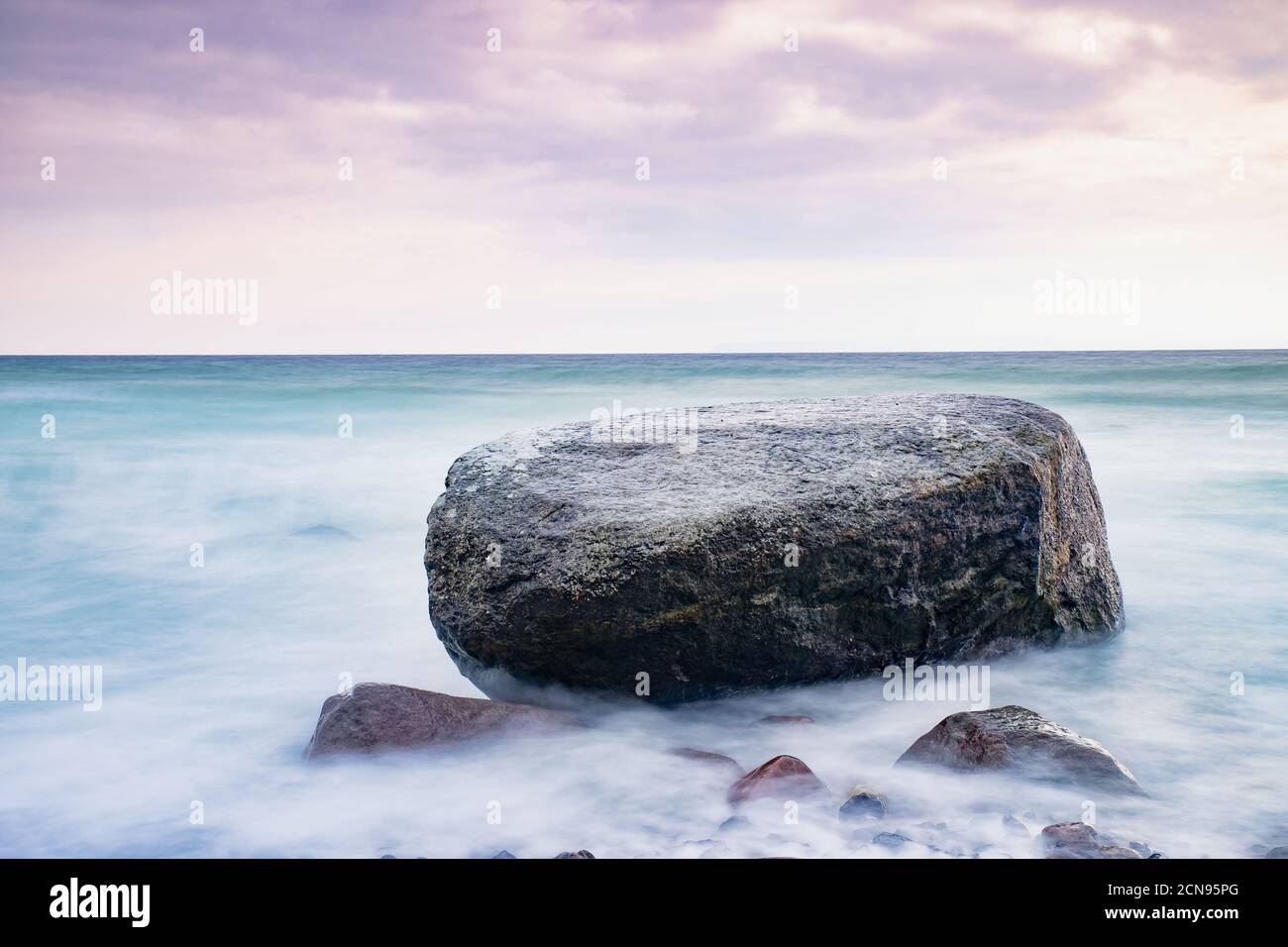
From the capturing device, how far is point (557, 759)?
3553 mm

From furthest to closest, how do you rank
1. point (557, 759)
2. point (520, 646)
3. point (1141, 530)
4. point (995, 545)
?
point (1141, 530) < point (995, 545) < point (520, 646) < point (557, 759)

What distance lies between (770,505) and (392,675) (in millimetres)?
2147

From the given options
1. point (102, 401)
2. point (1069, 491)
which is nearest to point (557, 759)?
point (1069, 491)

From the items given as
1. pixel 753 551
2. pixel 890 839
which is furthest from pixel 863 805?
pixel 753 551

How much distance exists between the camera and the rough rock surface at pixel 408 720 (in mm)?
3588

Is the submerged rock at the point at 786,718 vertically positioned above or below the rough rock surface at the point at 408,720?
below

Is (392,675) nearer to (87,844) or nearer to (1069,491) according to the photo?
(87,844)

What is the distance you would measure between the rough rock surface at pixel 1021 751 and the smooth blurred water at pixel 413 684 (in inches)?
3.3

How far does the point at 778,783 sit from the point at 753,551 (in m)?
0.87

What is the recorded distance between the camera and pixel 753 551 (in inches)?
145

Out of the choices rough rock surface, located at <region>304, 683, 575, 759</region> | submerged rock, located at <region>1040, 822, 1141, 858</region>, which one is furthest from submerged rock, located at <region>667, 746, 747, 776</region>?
submerged rock, located at <region>1040, 822, 1141, 858</region>

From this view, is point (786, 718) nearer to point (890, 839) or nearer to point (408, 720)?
point (890, 839)

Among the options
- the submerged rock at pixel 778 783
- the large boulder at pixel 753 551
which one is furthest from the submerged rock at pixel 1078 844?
the large boulder at pixel 753 551

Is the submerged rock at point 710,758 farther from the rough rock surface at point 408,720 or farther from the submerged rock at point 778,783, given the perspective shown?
the rough rock surface at point 408,720
